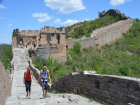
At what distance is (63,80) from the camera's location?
8297 mm

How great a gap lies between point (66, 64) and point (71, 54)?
267cm

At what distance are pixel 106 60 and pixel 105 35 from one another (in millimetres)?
8238

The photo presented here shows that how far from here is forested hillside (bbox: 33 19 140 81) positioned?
16031 millimetres

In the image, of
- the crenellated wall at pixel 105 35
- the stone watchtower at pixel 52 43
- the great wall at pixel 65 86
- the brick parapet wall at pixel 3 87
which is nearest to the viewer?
the great wall at pixel 65 86

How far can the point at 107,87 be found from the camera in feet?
16.6

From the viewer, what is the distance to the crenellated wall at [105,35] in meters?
23.7

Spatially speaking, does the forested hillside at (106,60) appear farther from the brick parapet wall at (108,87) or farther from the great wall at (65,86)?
the brick parapet wall at (108,87)

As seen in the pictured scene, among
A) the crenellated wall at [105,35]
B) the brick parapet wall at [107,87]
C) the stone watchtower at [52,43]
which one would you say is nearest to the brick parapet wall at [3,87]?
the brick parapet wall at [107,87]

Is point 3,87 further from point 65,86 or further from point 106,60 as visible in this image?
point 106,60

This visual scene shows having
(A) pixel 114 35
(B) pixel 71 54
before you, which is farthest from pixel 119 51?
(B) pixel 71 54

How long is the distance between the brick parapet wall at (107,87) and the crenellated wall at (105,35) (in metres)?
16.1

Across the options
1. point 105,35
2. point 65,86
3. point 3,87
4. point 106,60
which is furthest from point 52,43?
point 105,35

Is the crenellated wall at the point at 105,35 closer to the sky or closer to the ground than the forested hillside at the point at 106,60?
closer to the sky

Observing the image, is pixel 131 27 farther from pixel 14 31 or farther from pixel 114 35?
pixel 14 31
